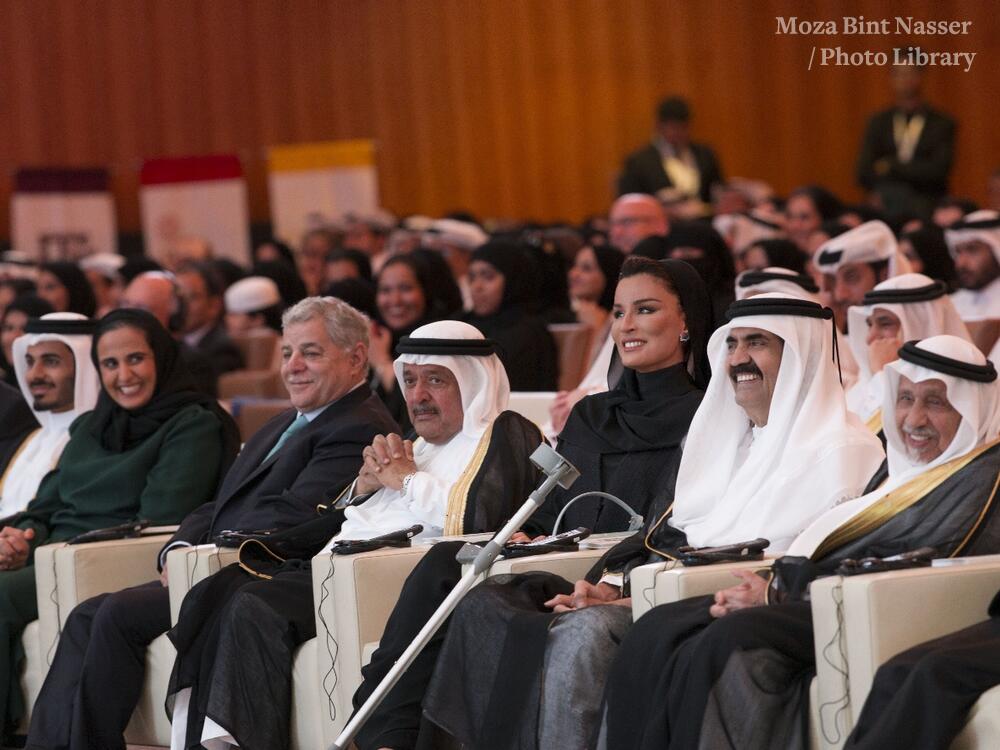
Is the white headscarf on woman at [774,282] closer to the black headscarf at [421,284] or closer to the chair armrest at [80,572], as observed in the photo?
the black headscarf at [421,284]

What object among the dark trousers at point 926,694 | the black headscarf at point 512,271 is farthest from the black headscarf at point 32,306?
the dark trousers at point 926,694

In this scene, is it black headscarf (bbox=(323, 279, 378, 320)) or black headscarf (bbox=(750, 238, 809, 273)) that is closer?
black headscarf (bbox=(750, 238, 809, 273))

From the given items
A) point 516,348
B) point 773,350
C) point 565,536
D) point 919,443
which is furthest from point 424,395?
point 516,348

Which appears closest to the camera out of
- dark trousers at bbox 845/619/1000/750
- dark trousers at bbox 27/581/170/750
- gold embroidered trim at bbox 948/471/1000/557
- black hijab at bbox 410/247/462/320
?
dark trousers at bbox 845/619/1000/750

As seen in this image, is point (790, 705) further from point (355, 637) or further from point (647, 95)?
point (647, 95)

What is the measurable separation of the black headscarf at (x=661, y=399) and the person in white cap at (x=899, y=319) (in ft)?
3.00

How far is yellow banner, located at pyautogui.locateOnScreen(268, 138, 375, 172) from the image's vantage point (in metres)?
13.6

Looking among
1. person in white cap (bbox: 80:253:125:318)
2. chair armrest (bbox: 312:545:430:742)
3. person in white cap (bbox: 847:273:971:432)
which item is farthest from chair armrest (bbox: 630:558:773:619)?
person in white cap (bbox: 80:253:125:318)

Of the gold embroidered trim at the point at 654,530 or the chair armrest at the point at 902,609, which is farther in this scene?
the gold embroidered trim at the point at 654,530

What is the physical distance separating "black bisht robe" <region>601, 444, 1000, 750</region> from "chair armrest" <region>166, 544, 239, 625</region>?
5.41ft

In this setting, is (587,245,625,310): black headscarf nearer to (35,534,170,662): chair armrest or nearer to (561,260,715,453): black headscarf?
(35,534,170,662): chair armrest

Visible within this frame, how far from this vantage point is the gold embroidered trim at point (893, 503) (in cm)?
363

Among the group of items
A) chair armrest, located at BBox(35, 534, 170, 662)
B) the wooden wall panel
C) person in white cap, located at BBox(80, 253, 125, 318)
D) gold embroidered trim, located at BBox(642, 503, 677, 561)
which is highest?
the wooden wall panel

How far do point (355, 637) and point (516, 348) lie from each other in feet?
9.84
